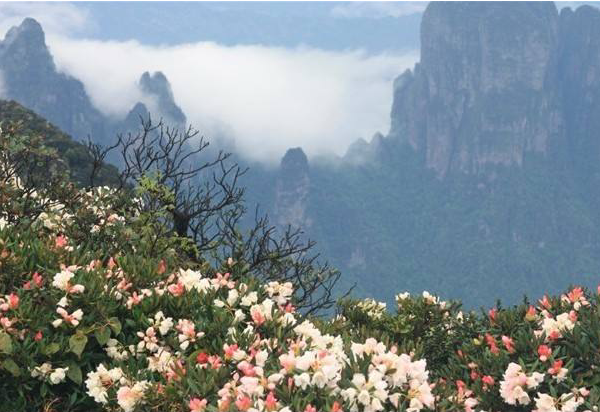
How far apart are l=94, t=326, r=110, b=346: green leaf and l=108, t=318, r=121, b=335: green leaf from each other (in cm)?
5

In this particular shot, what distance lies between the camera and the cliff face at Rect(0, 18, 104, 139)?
180m

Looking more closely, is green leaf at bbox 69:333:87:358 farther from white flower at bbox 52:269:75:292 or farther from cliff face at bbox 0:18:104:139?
cliff face at bbox 0:18:104:139

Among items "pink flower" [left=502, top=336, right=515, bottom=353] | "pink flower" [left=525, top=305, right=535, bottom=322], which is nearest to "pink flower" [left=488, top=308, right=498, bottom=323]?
"pink flower" [left=525, top=305, right=535, bottom=322]

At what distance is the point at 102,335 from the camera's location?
5.74m

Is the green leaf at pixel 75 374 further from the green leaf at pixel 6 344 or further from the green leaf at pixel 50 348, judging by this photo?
the green leaf at pixel 6 344

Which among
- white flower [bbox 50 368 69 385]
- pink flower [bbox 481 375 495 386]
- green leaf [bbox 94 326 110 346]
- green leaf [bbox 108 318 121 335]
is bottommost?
pink flower [bbox 481 375 495 386]

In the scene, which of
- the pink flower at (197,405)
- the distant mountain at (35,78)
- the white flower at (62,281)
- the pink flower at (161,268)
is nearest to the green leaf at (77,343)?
the white flower at (62,281)

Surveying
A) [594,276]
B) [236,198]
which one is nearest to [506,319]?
[236,198]

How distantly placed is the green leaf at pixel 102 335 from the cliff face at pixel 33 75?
616 feet

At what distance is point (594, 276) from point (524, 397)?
206985 millimetres

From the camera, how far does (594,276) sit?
639 feet

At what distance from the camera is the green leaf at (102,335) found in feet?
18.7

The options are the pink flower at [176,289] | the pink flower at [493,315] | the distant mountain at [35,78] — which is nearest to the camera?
the pink flower at [176,289]

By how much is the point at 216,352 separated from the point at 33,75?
635 ft
